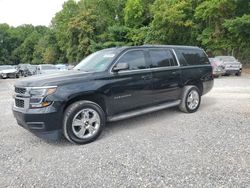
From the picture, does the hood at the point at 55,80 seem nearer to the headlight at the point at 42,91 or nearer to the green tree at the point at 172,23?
the headlight at the point at 42,91

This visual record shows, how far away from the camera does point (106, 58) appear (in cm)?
596

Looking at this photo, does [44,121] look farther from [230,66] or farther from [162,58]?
[230,66]

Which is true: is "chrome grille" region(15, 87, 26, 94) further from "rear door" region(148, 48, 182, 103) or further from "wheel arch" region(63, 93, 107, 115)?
"rear door" region(148, 48, 182, 103)

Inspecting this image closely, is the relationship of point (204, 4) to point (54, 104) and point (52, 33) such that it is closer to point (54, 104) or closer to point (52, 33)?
point (54, 104)

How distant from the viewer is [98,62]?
19.8ft

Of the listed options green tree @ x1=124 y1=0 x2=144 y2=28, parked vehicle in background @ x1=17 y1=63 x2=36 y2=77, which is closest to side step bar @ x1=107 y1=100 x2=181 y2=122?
parked vehicle in background @ x1=17 y1=63 x2=36 y2=77

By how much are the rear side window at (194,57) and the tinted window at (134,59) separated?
4.68ft

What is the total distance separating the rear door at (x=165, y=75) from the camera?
6359 mm

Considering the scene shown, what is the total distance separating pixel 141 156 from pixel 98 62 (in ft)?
8.12

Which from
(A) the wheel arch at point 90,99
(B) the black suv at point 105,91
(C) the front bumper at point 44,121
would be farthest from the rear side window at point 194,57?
(C) the front bumper at point 44,121

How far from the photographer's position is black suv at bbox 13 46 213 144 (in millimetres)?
4887

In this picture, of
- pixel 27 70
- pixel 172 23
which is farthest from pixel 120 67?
pixel 27 70

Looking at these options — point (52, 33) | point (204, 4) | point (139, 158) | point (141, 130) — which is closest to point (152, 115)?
point (141, 130)

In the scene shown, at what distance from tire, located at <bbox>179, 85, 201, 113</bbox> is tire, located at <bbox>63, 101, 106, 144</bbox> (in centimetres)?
260
